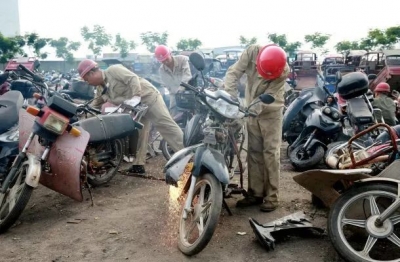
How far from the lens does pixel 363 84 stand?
4.91m

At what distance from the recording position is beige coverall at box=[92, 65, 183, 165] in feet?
18.0

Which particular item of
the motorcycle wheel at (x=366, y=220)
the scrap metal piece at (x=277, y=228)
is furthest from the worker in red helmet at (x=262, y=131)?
Answer: the motorcycle wheel at (x=366, y=220)

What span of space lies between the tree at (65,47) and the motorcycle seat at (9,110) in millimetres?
28671

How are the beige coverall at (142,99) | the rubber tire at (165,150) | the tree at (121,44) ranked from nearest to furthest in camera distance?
the beige coverall at (142,99)
the rubber tire at (165,150)
the tree at (121,44)

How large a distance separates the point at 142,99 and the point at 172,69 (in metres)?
1.67

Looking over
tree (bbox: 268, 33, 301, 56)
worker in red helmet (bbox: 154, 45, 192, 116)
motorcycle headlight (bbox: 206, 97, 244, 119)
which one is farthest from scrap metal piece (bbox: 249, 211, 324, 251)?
tree (bbox: 268, 33, 301, 56)

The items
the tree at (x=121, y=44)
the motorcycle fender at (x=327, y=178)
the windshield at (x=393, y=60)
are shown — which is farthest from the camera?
the tree at (x=121, y=44)

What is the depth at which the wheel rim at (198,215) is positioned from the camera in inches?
122

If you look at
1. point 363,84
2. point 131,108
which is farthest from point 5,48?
point 363,84

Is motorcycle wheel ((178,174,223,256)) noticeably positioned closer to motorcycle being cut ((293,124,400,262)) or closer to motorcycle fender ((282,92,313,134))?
motorcycle being cut ((293,124,400,262))

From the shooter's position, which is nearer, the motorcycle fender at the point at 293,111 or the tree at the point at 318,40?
the motorcycle fender at the point at 293,111

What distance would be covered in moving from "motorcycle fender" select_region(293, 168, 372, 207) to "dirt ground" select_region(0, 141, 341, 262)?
1.40ft

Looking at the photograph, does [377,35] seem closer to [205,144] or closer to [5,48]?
[5,48]

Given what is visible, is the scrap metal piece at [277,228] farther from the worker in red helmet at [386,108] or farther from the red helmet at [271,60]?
the worker in red helmet at [386,108]
